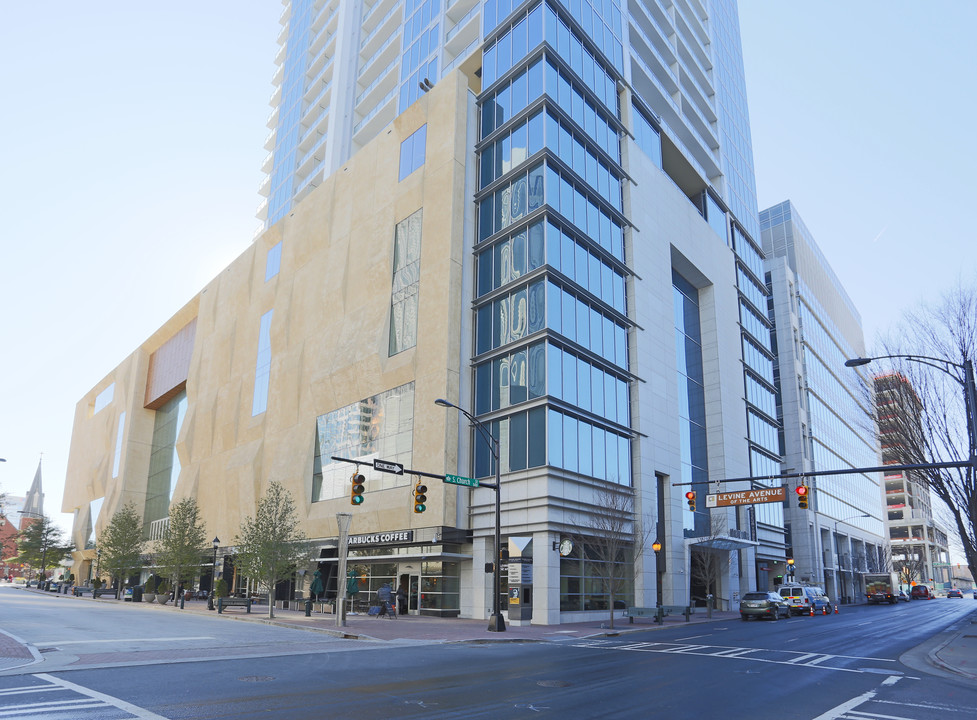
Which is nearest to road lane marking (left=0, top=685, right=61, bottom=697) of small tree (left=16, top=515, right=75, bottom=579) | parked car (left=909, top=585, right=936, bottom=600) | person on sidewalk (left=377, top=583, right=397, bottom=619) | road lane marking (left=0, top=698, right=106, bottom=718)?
road lane marking (left=0, top=698, right=106, bottom=718)

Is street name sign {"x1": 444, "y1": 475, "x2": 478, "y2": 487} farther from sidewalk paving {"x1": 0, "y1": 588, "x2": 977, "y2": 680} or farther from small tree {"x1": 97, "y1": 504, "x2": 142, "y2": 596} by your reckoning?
small tree {"x1": 97, "y1": 504, "x2": 142, "y2": 596}

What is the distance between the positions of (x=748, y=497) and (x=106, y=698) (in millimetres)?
30935

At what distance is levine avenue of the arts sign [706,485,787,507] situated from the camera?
3403 cm

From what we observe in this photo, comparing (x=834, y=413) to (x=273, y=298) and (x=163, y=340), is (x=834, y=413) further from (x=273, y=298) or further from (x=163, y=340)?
(x=163, y=340)

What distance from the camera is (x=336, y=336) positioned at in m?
47.6

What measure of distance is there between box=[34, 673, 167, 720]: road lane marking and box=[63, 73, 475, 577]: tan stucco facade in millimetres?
24081

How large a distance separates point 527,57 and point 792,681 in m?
37.4

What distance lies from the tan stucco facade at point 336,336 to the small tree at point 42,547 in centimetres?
3531

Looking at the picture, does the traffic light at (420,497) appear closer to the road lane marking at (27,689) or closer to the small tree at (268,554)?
the small tree at (268,554)

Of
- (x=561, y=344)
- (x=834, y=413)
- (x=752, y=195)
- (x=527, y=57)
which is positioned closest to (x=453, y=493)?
(x=561, y=344)

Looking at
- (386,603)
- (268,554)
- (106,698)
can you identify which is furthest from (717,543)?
(106,698)

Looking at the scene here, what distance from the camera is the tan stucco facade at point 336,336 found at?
39469 millimetres

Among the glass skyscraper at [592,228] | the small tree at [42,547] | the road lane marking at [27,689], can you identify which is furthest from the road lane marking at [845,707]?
the small tree at [42,547]

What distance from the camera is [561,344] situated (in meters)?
37.2
